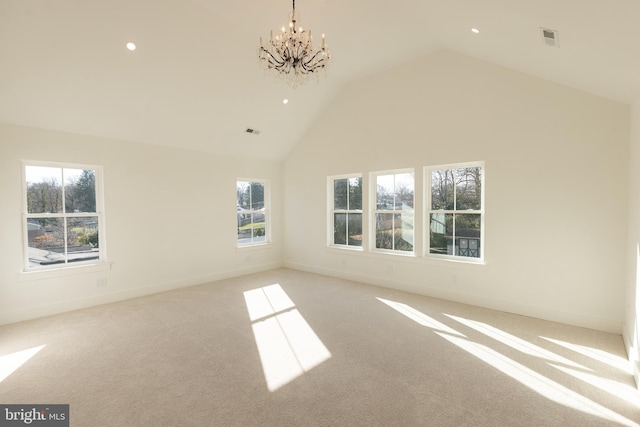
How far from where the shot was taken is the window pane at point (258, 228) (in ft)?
21.9

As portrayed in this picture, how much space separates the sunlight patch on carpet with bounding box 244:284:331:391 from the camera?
2.64 metres

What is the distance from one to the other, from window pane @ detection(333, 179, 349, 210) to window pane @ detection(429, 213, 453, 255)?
1821 millimetres

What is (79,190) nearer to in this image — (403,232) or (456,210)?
(403,232)

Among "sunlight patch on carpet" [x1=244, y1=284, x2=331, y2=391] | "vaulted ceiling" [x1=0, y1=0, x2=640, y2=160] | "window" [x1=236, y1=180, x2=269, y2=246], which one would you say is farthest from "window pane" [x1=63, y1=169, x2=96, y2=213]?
"sunlight patch on carpet" [x1=244, y1=284, x2=331, y2=391]

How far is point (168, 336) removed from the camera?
3.36 metres

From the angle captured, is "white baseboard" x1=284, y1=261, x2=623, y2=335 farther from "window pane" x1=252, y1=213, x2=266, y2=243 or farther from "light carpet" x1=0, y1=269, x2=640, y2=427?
"window pane" x1=252, y1=213, x2=266, y2=243

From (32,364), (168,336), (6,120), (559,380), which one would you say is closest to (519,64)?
(559,380)

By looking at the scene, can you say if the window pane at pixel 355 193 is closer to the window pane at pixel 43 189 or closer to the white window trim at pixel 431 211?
the white window trim at pixel 431 211

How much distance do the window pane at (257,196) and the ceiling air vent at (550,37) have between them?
539 centimetres

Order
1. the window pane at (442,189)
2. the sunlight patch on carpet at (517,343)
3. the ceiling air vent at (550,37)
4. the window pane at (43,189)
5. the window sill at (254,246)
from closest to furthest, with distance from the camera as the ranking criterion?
the ceiling air vent at (550,37), the sunlight patch on carpet at (517,343), the window pane at (43,189), the window pane at (442,189), the window sill at (254,246)

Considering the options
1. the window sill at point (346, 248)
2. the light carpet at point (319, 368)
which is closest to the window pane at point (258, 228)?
the window sill at point (346, 248)

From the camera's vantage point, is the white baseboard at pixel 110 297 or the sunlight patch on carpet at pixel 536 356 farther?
the white baseboard at pixel 110 297

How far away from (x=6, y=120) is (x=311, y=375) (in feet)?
15.5

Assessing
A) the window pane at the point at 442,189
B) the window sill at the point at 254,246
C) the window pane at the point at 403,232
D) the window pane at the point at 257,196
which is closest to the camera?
the window pane at the point at 442,189
